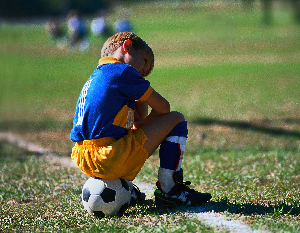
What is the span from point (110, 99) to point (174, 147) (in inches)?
28.0

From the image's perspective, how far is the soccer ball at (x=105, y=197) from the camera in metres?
3.83

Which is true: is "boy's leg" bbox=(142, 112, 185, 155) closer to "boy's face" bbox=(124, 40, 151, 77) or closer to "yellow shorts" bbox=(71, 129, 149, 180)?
"yellow shorts" bbox=(71, 129, 149, 180)

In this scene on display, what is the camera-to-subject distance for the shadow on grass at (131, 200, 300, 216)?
3826mm

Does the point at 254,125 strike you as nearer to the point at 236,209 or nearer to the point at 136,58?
the point at 236,209

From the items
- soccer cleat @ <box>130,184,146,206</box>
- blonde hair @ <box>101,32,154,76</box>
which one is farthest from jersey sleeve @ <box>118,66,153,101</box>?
soccer cleat @ <box>130,184,146,206</box>

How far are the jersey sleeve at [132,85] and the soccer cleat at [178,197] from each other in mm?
785

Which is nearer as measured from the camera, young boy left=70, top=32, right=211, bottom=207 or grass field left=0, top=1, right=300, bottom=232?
young boy left=70, top=32, right=211, bottom=207

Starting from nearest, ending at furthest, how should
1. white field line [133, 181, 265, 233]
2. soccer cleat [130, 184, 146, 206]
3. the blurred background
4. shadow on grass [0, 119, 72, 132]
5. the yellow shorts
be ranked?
1. white field line [133, 181, 265, 233]
2. the yellow shorts
3. soccer cleat [130, 184, 146, 206]
4. shadow on grass [0, 119, 72, 132]
5. the blurred background

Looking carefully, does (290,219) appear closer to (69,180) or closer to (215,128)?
(69,180)

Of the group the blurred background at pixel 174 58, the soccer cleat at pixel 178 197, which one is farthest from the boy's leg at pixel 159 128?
the blurred background at pixel 174 58

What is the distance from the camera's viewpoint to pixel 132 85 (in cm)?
380

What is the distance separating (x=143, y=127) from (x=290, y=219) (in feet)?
4.56

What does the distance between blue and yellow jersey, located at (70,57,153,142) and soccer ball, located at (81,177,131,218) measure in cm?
39

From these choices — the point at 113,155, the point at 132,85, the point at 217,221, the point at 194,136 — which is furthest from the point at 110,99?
the point at 194,136
